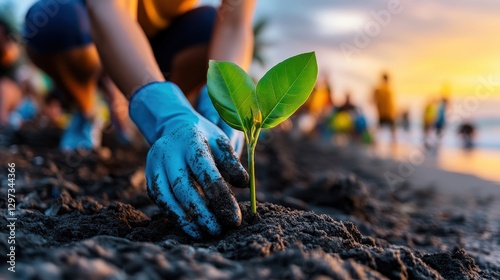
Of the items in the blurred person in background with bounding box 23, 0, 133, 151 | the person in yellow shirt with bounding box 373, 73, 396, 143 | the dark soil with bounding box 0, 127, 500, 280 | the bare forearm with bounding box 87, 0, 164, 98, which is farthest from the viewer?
the person in yellow shirt with bounding box 373, 73, 396, 143

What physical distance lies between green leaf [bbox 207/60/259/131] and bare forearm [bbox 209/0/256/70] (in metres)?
0.81

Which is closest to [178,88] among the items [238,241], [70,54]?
[238,241]

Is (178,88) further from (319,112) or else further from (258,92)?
(319,112)

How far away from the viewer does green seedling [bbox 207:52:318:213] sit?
1115 mm

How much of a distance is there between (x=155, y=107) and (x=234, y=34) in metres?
0.68

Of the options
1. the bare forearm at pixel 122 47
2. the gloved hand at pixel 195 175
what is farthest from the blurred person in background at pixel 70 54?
the gloved hand at pixel 195 175

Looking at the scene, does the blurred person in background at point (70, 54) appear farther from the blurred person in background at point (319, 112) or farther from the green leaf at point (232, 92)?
the blurred person in background at point (319, 112)

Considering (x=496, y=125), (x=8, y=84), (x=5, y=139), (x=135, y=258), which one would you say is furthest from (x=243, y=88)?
(x=496, y=125)

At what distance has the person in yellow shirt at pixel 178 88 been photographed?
1138 mm

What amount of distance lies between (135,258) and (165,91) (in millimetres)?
833

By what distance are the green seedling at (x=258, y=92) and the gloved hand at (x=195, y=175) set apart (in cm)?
9

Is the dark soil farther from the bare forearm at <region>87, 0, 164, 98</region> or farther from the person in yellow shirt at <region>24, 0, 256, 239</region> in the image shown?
the bare forearm at <region>87, 0, 164, 98</region>

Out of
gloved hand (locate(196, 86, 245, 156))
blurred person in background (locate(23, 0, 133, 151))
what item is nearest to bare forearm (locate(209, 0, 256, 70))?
gloved hand (locate(196, 86, 245, 156))

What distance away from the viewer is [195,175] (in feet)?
3.84
